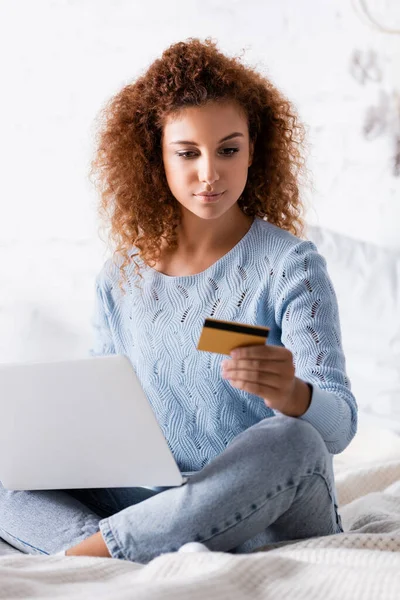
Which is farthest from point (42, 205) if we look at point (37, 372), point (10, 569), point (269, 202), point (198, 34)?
point (10, 569)

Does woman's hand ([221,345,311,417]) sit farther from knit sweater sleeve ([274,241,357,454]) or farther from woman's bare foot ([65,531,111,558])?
woman's bare foot ([65,531,111,558])

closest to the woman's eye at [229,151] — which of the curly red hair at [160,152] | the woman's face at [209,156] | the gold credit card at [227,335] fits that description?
the woman's face at [209,156]

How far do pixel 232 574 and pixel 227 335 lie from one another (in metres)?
0.28

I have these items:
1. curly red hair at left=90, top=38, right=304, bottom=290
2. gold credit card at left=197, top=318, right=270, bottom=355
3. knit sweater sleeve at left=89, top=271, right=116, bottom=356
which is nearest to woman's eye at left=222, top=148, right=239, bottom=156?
curly red hair at left=90, top=38, right=304, bottom=290

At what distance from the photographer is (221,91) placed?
5.00ft

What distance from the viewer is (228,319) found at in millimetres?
1516

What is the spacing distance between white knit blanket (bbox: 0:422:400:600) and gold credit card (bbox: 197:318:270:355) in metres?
0.25

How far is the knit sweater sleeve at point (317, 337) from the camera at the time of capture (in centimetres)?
132

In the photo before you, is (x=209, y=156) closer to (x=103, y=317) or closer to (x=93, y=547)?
(x=103, y=317)

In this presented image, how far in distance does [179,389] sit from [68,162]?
1569 millimetres

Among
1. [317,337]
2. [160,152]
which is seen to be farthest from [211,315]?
[160,152]

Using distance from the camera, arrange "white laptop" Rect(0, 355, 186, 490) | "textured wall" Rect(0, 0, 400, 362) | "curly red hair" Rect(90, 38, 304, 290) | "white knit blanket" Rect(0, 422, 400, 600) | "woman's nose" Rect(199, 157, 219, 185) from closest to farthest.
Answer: "white knit blanket" Rect(0, 422, 400, 600) < "white laptop" Rect(0, 355, 186, 490) < "woman's nose" Rect(199, 157, 219, 185) < "curly red hair" Rect(90, 38, 304, 290) < "textured wall" Rect(0, 0, 400, 362)

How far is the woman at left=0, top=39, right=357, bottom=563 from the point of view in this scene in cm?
124

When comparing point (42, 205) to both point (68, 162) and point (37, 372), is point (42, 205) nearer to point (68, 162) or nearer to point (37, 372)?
point (68, 162)
